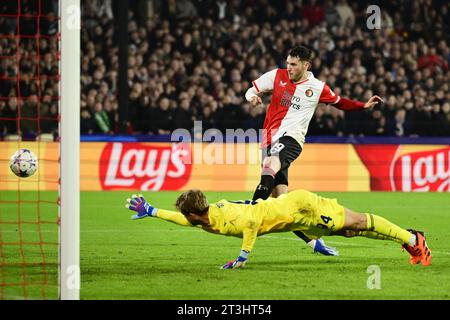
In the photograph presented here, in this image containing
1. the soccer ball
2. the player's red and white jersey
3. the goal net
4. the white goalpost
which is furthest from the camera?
the player's red and white jersey

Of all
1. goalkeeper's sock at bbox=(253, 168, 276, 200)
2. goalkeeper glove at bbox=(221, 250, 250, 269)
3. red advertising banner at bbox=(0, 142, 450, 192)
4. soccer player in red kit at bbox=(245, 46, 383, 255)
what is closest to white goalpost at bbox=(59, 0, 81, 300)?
goalkeeper glove at bbox=(221, 250, 250, 269)

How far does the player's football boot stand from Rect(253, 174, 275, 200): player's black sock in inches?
66.4

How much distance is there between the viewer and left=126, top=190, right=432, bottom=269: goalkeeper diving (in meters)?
8.60

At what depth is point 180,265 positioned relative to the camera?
31.6 ft

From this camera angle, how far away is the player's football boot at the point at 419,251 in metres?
9.11

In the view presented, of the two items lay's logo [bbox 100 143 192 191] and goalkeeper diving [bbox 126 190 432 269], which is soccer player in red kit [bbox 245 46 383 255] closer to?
goalkeeper diving [bbox 126 190 432 269]

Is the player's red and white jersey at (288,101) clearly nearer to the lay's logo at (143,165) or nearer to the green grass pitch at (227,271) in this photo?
the green grass pitch at (227,271)

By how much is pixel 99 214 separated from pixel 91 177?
178 inches

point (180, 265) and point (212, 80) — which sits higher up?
point (212, 80)

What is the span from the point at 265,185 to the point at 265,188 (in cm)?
4

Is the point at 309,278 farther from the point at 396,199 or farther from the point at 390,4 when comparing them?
the point at 390,4

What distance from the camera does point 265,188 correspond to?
1021cm

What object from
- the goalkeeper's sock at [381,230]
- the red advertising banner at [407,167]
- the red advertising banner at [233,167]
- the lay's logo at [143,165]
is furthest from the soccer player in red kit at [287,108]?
the red advertising banner at [407,167]
